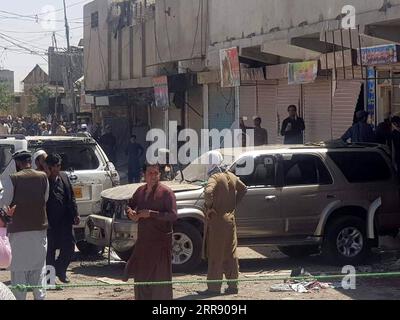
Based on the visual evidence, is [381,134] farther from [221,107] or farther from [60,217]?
[221,107]

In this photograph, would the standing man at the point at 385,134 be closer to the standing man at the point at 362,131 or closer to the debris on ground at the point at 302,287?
the standing man at the point at 362,131

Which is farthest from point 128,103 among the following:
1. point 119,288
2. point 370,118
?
point 119,288

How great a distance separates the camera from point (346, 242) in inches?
481

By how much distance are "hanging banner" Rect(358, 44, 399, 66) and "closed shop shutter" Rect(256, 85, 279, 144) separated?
6.90 meters

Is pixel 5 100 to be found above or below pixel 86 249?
above

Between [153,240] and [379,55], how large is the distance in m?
7.24

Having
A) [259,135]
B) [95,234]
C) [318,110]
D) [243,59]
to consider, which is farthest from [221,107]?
[95,234]

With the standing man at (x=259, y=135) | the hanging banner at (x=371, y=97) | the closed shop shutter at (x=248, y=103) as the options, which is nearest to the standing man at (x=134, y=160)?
the closed shop shutter at (x=248, y=103)

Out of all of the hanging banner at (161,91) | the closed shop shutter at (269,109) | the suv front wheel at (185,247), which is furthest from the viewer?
the hanging banner at (161,91)

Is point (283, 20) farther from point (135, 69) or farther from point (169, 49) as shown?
point (135, 69)

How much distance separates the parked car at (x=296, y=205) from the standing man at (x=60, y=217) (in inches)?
38.2

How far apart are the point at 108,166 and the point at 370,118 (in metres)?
6.11

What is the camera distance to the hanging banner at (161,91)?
26.6m

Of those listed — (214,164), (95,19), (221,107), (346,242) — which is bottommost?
(346,242)
